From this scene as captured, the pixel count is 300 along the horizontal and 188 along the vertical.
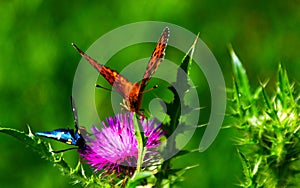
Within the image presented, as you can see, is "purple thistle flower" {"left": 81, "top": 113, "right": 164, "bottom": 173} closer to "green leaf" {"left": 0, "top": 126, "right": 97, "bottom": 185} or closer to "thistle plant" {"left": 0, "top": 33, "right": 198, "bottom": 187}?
"thistle plant" {"left": 0, "top": 33, "right": 198, "bottom": 187}

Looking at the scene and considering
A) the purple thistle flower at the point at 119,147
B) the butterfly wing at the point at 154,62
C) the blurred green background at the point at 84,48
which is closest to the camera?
the butterfly wing at the point at 154,62

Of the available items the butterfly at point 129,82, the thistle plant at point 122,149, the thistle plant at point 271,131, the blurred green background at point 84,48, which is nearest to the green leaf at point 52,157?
the thistle plant at point 122,149

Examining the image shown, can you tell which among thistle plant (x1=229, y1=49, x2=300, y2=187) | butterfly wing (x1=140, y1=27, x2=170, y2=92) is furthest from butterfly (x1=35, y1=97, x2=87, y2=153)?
thistle plant (x1=229, y1=49, x2=300, y2=187)

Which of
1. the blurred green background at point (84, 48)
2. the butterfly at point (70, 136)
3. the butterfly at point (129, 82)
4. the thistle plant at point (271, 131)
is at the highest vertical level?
the blurred green background at point (84, 48)

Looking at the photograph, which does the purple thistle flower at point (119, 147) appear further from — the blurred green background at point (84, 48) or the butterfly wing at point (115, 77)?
the blurred green background at point (84, 48)

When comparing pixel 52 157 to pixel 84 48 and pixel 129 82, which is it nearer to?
pixel 129 82
